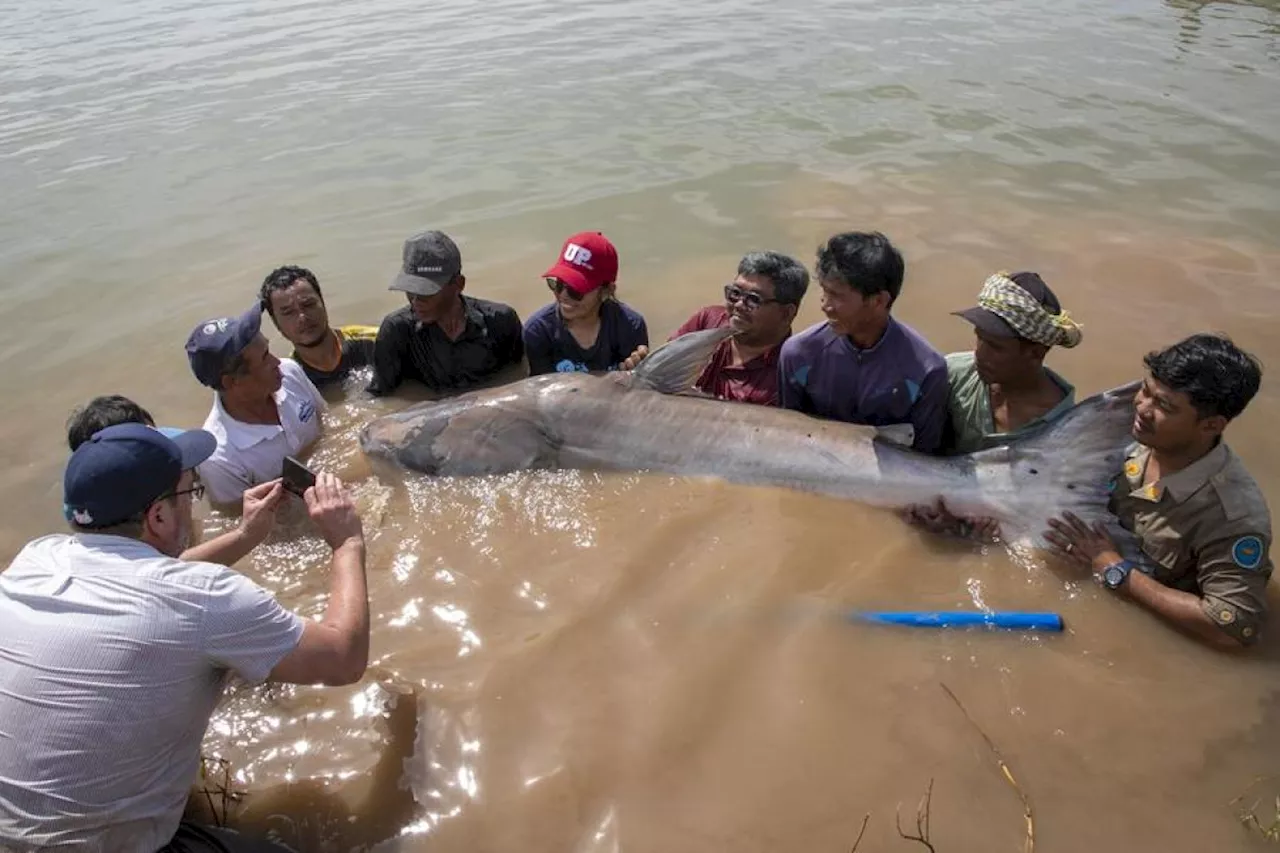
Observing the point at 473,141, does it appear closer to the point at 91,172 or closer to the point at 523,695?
the point at 91,172

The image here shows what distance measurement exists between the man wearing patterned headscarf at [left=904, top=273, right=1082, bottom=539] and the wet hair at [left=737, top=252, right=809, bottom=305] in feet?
2.75

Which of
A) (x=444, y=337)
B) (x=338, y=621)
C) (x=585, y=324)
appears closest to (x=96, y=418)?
(x=338, y=621)

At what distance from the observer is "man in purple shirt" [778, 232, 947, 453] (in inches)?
148

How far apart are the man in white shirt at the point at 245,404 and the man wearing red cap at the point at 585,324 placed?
1.32m

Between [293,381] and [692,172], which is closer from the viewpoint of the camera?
[293,381]

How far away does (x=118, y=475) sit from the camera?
7.42 ft

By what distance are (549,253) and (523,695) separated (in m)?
5.13

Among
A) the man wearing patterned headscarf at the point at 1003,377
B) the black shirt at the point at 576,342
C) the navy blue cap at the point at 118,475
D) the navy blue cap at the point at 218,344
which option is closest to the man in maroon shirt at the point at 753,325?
the black shirt at the point at 576,342

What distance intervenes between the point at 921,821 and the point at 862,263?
7.26ft

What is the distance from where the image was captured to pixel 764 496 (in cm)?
409

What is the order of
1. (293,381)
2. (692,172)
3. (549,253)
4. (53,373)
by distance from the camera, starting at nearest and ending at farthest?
1. (293,381)
2. (53,373)
3. (549,253)
4. (692,172)

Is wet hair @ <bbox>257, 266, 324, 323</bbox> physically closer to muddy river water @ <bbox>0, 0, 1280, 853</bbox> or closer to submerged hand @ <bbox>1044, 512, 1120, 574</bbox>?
muddy river water @ <bbox>0, 0, 1280, 853</bbox>

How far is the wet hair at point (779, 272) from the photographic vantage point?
13.8 ft

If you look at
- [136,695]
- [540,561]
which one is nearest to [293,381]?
[540,561]
